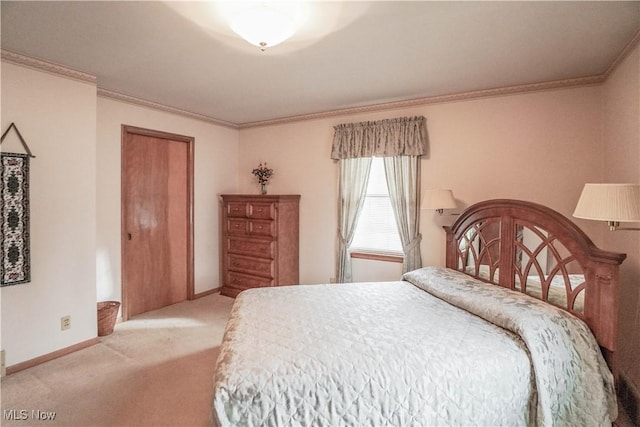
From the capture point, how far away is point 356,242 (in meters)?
4.26

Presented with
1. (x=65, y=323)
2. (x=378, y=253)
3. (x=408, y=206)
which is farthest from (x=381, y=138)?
(x=65, y=323)

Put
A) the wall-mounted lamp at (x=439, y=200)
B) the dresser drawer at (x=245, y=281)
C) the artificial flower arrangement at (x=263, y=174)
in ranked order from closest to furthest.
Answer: the wall-mounted lamp at (x=439, y=200)
the dresser drawer at (x=245, y=281)
the artificial flower arrangement at (x=263, y=174)

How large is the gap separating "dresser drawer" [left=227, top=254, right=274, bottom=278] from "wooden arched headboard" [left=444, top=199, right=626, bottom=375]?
2.25 m

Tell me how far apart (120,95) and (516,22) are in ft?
12.5

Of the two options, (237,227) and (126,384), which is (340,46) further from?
A: (126,384)

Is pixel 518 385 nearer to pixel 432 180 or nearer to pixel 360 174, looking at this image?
pixel 432 180

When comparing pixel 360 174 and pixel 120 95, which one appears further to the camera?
pixel 360 174

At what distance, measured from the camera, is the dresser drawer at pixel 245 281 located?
4.36 metres

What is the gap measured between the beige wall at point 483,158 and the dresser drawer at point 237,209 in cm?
82

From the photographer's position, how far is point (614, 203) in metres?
1.71

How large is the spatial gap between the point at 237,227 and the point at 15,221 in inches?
94.1

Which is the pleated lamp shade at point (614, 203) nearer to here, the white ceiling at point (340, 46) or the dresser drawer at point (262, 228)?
the white ceiling at point (340, 46)

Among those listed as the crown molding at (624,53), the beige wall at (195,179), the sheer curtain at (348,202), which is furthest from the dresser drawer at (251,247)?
the crown molding at (624,53)

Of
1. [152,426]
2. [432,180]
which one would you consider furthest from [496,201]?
[152,426]
